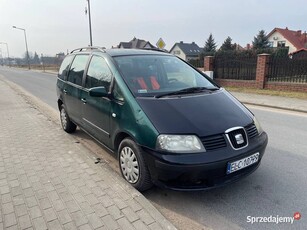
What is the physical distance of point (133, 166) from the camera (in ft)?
10.0

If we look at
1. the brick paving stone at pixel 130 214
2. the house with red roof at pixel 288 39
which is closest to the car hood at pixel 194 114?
the brick paving stone at pixel 130 214

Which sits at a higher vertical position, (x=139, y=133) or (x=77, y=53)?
(x=77, y=53)

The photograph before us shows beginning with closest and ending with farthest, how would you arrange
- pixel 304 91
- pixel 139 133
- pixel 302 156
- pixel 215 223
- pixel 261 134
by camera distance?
pixel 215 223, pixel 139 133, pixel 261 134, pixel 302 156, pixel 304 91

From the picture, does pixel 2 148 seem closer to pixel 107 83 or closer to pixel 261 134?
pixel 107 83

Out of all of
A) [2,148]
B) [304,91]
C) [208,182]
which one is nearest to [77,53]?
[2,148]

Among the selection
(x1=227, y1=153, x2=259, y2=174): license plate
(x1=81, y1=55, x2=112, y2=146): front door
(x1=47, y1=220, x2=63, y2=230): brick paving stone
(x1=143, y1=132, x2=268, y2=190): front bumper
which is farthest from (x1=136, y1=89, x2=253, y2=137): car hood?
(x1=47, y1=220, x2=63, y2=230): brick paving stone

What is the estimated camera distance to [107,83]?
3.49m

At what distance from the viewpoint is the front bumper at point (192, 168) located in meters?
2.52

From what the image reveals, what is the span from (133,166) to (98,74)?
5.24 feet

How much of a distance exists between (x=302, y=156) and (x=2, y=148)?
5248mm

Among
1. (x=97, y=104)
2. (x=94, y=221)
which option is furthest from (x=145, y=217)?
(x=97, y=104)

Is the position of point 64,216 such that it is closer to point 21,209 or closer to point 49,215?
point 49,215

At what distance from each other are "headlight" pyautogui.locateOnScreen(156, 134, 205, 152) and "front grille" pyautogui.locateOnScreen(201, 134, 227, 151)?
5cm

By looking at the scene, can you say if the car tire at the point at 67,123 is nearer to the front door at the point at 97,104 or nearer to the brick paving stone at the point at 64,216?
the front door at the point at 97,104
